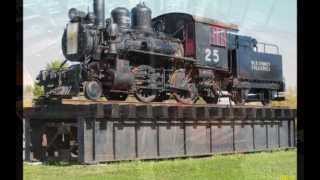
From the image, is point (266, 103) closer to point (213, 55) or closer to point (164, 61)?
Result: point (213, 55)

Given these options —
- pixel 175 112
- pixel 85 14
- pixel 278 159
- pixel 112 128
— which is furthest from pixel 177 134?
pixel 85 14

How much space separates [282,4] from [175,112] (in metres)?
0.77

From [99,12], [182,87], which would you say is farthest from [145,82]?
[99,12]

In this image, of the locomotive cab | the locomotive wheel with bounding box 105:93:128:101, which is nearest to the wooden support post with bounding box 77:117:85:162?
the locomotive wheel with bounding box 105:93:128:101

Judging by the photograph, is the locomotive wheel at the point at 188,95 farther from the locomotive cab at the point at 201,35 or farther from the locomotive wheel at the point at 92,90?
the locomotive wheel at the point at 92,90

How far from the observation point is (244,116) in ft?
7.36

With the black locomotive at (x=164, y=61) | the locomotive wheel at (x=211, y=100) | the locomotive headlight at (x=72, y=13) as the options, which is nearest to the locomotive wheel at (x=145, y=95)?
the black locomotive at (x=164, y=61)

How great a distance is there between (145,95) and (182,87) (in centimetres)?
19

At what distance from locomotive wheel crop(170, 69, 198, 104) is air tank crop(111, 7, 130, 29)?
1.20ft

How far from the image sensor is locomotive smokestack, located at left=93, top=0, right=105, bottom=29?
1828 mm

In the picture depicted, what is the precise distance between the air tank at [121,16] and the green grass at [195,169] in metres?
0.65
